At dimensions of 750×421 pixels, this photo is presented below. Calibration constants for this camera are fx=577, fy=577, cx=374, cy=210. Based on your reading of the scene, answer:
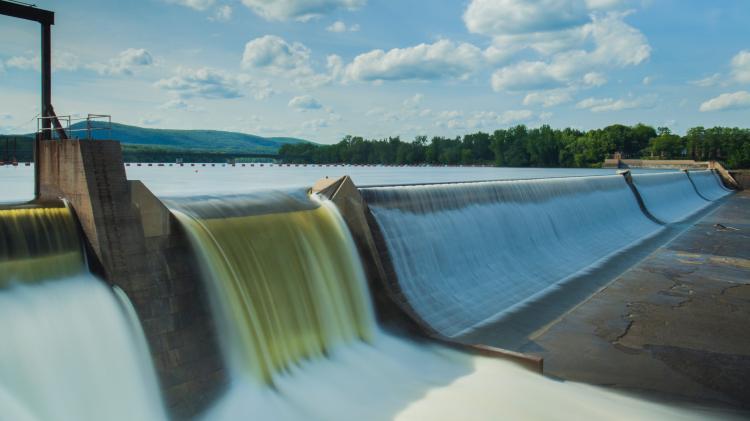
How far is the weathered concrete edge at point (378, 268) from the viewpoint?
48.0 feet

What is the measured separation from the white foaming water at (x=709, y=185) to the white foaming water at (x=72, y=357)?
244ft

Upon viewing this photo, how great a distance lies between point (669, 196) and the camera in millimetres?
57500

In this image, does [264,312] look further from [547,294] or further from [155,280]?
[547,294]

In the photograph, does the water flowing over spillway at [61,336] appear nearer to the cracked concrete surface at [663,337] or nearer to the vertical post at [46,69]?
the vertical post at [46,69]

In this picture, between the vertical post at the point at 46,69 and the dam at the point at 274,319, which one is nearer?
the dam at the point at 274,319

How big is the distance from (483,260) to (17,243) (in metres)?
16.1

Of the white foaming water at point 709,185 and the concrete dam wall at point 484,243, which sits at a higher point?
the white foaming water at point 709,185

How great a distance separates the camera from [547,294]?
21312 millimetres

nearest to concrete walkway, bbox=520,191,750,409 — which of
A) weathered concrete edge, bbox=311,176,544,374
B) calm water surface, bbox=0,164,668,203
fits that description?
weathered concrete edge, bbox=311,176,544,374

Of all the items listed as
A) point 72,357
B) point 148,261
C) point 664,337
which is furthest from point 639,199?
point 72,357

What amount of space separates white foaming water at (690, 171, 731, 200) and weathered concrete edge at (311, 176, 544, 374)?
65.9 m

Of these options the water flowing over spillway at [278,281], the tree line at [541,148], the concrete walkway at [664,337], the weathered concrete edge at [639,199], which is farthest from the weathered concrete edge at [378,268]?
the tree line at [541,148]

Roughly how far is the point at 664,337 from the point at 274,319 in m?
10.8

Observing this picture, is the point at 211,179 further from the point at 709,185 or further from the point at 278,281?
the point at 709,185
